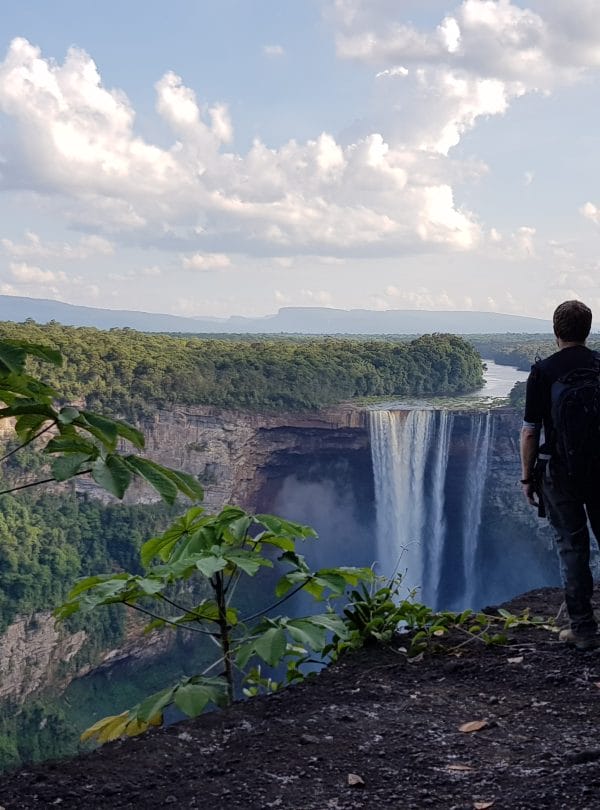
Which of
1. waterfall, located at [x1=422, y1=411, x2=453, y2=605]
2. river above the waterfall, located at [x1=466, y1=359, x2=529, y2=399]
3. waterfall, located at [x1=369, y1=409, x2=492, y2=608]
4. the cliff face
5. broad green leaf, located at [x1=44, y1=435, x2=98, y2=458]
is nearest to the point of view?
broad green leaf, located at [x1=44, y1=435, x2=98, y2=458]

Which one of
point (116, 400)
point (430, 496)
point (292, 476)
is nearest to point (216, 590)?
point (430, 496)

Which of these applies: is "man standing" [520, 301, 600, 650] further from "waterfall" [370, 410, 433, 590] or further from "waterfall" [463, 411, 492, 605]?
"waterfall" [463, 411, 492, 605]

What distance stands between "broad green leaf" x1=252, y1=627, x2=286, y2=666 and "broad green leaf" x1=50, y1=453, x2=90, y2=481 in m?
0.85

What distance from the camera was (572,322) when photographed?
132 inches

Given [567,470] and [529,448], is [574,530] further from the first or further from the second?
[529,448]

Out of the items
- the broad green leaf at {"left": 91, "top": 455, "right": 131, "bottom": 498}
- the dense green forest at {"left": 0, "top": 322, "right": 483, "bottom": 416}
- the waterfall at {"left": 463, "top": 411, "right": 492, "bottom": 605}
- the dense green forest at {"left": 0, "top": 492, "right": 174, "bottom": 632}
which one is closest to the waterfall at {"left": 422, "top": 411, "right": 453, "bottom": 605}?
the waterfall at {"left": 463, "top": 411, "right": 492, "bottom": 605}

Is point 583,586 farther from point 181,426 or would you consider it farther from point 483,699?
point 181,426

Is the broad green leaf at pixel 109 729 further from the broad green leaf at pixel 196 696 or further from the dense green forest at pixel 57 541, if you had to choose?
the dense green forest at pixel 57 541

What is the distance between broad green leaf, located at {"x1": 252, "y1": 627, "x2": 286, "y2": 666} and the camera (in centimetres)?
236

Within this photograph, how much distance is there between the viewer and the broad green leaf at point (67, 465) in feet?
5.79

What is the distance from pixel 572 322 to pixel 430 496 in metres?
37.4

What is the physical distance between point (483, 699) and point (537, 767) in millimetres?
622

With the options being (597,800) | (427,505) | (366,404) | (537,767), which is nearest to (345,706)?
(537,767)

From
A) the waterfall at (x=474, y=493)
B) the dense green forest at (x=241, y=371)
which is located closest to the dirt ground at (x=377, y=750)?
the waterfall at (x=474, y=493)
